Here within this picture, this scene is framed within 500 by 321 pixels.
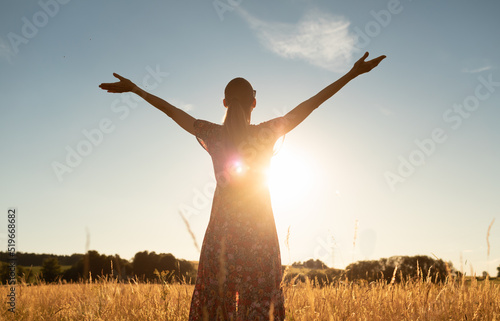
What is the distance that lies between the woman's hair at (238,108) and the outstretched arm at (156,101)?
2.02ft

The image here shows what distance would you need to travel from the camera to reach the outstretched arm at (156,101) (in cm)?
396

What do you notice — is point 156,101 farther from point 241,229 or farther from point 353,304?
point 353,304

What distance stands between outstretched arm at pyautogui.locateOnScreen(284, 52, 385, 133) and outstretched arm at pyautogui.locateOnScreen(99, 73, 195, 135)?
1.11 metres

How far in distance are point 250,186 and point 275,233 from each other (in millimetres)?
529

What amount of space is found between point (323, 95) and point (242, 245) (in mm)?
1755

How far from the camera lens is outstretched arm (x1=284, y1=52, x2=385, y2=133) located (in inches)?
142

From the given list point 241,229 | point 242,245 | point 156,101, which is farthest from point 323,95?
point 156,101

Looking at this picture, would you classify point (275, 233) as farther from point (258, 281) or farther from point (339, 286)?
point (339, 286)

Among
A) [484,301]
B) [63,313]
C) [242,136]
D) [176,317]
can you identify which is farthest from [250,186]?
[63,313]

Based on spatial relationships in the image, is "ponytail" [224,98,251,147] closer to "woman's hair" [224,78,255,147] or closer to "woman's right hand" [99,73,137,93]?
"woman's hair" [224,78,255,147]

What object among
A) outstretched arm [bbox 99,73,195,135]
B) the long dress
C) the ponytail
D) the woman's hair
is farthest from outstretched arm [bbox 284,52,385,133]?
outstretched arm [bbox 99,73,195,135]

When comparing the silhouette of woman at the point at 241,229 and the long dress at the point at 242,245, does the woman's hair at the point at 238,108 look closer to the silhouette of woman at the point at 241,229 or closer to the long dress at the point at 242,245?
the silhouette of woman at the point at 241,229

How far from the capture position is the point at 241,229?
329cm

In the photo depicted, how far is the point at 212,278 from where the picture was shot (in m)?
3.29
